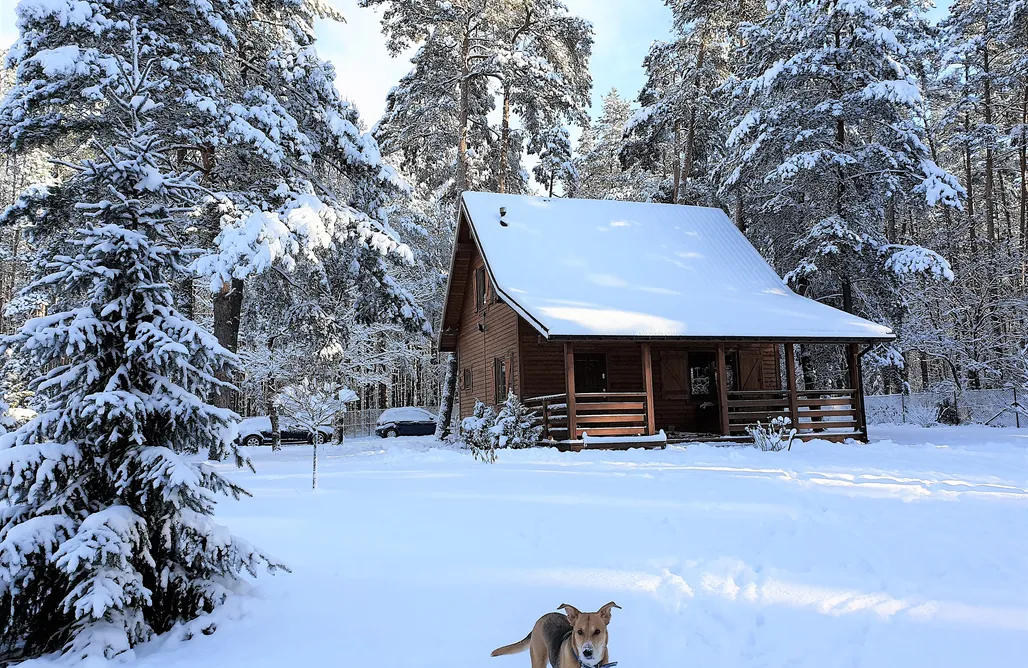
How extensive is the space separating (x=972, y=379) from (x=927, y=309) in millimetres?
3913

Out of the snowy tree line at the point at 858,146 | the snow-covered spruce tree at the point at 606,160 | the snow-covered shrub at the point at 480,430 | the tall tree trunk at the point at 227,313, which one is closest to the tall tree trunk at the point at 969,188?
the snowy tree line at the point at 858,146

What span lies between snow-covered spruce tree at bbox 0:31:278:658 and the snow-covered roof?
999cm

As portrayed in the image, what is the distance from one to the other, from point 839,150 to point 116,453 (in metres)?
22.3

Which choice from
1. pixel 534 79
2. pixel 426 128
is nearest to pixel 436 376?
pixel 426 128

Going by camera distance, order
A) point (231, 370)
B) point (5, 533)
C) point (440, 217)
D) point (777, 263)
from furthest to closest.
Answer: point (440, 217) → point (777, 263) → point (231, 370) → point (5, 533)

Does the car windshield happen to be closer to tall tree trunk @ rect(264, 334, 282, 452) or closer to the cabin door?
tall tree trunk @ rect(264, 334, 282, 452)

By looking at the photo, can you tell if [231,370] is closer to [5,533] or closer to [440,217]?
[5,533]

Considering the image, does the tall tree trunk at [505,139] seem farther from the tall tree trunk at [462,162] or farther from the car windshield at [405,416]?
the car windshield at [405,416]

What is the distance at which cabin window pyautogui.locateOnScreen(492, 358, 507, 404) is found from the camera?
789 inches

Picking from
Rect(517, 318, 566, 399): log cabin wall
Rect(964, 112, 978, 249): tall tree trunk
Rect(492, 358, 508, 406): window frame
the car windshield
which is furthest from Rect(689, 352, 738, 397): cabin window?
the car windshield

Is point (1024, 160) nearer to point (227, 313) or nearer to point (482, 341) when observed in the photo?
point (482, 341)

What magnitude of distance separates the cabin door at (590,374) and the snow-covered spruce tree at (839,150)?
726cm

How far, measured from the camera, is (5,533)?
423cm

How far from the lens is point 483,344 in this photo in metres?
22.0
